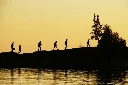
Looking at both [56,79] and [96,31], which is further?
[96,31]

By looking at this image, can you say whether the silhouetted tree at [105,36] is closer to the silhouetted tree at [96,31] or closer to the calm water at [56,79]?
the silhouetted tree at [96,31]

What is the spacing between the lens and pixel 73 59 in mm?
145625

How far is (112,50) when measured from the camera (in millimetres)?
138875

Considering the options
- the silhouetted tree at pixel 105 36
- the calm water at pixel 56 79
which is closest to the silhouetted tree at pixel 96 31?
the silhouetted tree at pixel 105 36

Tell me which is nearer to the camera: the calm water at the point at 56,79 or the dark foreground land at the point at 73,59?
the calm water at the point at 56,79

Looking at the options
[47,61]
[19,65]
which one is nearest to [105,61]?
[47,61]

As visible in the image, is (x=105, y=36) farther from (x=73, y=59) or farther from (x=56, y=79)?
(x=56, y=79)

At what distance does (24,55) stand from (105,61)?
47.8 meters

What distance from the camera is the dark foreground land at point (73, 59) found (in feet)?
434

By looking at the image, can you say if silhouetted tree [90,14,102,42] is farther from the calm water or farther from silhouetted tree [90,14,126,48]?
the calm water

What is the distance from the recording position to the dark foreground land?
132250 mm

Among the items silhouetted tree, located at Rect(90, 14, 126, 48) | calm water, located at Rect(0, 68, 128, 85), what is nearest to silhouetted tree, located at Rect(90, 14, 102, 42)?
silhouetted tree, located at Rect(90, 14, 126, 48)

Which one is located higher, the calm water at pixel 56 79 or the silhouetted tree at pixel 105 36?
the silhouetted tree at pixel 105 36

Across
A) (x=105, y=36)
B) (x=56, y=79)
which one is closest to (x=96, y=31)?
(x=105, y=36)
